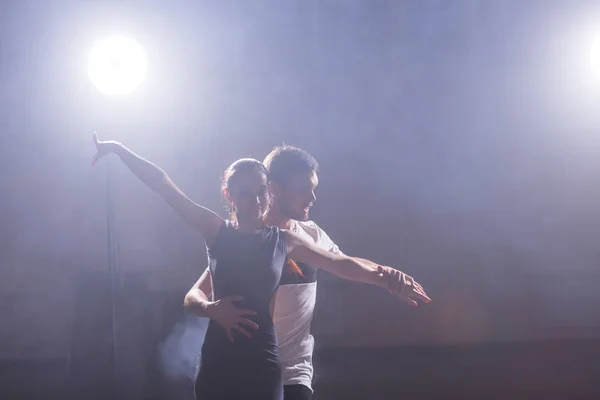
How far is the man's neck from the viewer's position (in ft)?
6.02

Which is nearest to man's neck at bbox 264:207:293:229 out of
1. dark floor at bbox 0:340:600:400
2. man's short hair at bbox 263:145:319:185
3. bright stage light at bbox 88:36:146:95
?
man's short hair at bbox 263:145:319:185

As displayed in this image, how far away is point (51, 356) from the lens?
4410 mm

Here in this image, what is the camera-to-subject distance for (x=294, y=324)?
1.74 m

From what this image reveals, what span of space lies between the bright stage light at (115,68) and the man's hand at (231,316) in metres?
2.16

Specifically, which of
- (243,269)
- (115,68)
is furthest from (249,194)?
(115,68)

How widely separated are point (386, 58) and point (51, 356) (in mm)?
3590

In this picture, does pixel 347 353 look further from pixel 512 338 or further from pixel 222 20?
pixel 222 20

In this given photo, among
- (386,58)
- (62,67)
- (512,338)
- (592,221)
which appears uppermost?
(386,58)

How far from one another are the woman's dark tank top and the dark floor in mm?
3059

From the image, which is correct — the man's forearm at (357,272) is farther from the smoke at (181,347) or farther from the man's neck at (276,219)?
the smoke at (181,347)

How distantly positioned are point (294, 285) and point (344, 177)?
3.02 meters

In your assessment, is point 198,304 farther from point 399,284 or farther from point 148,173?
point 399,284

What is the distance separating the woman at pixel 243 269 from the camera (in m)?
1.30

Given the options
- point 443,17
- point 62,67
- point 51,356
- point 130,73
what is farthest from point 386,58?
point 51,356
